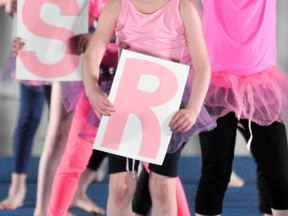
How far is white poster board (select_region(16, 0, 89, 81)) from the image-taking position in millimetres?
2916

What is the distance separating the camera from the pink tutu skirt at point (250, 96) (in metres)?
2.60

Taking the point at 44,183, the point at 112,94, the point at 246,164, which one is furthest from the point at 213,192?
the point at 246,164

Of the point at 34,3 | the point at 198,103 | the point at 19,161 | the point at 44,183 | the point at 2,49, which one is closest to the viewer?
the point at 198,103

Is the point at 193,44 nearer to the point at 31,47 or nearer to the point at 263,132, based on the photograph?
the point at 263,132

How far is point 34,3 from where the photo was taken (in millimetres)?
2924

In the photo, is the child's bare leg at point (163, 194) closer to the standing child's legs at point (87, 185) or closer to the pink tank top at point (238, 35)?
the pink tank top at point (238, 35)

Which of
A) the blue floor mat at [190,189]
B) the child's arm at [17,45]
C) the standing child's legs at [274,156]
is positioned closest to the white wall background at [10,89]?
the blue floor mat at [190,189]

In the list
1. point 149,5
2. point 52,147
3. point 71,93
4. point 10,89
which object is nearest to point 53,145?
point 52,147

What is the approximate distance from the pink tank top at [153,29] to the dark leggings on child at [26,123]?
3.20 feet

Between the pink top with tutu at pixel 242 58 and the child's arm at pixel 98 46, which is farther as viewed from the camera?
the pink top with tutu at pixel 242 58

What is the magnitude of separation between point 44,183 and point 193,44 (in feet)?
3.17

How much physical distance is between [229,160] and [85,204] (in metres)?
0.84

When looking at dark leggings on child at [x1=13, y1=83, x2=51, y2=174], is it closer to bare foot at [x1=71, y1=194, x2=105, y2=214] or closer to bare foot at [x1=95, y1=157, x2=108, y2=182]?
bare foot at [x1=71, y1=194, x2=105, y2=214]

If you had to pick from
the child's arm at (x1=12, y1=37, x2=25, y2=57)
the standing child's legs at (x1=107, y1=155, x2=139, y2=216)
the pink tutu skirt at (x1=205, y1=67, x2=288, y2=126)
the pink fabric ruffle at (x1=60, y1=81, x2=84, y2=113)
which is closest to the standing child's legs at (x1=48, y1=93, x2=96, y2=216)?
the pink fabric ruffle at (x1=60, y1=81, x2=84, y2=113)
